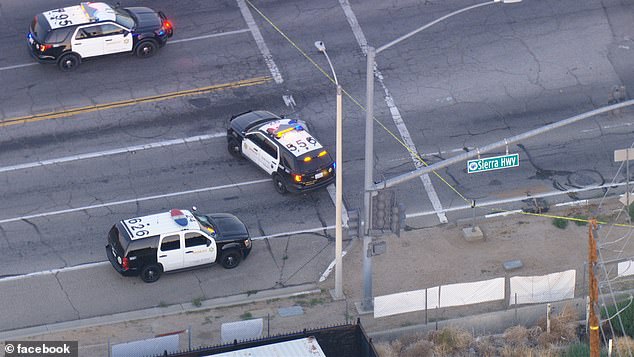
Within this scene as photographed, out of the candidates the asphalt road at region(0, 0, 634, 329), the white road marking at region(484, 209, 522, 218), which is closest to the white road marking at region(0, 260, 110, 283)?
the asphalt road at region(0, 0, 634, 329)

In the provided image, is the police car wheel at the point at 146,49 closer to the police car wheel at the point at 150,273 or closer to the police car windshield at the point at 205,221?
the police car windshield at the point at 205,221

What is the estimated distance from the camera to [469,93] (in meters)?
45.5

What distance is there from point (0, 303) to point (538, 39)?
21715mm

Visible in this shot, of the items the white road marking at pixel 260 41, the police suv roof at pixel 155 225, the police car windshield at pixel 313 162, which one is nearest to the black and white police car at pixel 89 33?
the white road marking at pixel 260 41

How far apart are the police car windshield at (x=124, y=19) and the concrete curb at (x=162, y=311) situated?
12648mm

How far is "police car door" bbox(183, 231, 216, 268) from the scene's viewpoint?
122ft

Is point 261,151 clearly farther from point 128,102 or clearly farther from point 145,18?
point 145,18

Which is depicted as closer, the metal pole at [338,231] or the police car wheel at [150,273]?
the metal pole at [338,231]

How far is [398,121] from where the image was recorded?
4406 centimetres

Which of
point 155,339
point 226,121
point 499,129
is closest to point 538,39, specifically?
point 499,129

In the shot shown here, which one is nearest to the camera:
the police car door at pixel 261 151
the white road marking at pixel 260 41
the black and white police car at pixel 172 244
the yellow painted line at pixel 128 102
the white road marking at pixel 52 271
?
the black and white police car at pixel 172 244

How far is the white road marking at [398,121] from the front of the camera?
41.1m

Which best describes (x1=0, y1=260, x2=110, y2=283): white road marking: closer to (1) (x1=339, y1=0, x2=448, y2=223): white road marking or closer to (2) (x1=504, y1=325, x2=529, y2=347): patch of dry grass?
(1) (x1=339, y1=0, x2=448, y2=223): white road marking

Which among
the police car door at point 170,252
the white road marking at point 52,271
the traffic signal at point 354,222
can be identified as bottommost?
the white road marking at point 52,271
